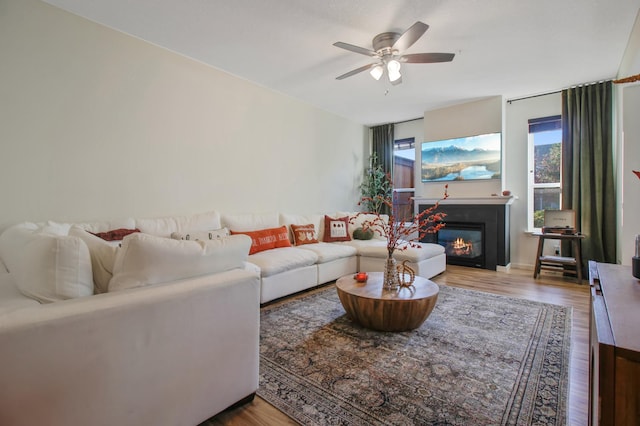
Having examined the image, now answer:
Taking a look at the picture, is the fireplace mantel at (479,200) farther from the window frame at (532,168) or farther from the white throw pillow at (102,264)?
the white throw pillow at (102,264)

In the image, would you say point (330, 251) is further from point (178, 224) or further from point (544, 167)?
point (544, 167)

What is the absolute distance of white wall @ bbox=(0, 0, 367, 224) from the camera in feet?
7.75

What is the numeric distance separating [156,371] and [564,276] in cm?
506

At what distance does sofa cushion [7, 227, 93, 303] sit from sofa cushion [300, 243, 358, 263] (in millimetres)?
2605

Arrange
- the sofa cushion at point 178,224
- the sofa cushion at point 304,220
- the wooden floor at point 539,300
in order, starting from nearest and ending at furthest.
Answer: the wooden floor at point 539,300, the sofa cushion at point 178,224, the sofa cushion at point 304,220

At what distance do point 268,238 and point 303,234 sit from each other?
653mm

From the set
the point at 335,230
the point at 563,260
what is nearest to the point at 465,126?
the point at 563,260

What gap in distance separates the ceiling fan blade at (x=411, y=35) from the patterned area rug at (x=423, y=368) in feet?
7.86

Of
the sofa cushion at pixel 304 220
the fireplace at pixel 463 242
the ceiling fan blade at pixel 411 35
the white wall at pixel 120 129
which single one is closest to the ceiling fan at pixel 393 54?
the ceiling fan blade at pixel 411 35

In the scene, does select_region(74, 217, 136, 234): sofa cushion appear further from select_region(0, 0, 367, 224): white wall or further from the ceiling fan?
the ceiling fan

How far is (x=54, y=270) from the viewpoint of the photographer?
43.9 inches

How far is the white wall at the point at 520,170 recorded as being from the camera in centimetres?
462

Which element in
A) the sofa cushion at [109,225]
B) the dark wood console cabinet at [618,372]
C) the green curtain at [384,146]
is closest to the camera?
the dark wood console cabinet at [618,372]

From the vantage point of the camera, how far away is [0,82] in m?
2.26
